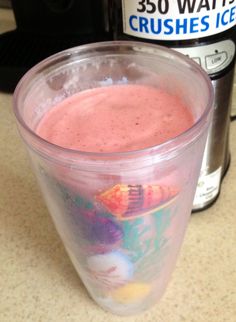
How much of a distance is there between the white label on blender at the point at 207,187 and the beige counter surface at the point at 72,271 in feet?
0.05

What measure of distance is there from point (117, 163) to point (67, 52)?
0.44 ft

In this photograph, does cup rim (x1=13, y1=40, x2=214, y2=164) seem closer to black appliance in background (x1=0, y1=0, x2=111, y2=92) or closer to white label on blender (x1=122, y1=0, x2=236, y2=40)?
white label on blender (x1=122, y1=0, x2=236, y2=40)

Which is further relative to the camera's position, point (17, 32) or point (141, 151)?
point (17, 32)

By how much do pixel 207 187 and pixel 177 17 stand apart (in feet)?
0.63

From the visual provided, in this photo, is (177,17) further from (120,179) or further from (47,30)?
(47,30)

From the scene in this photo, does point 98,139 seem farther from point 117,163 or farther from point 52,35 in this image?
point 52,35

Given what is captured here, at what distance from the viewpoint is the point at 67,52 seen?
389 millimetres

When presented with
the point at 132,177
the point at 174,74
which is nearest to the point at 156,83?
the point at 174,74

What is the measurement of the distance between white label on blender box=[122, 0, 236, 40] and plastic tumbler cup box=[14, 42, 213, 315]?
0.07ft

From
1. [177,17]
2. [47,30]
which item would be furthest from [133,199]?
[47,30]

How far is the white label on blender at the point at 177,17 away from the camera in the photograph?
1.25 feet

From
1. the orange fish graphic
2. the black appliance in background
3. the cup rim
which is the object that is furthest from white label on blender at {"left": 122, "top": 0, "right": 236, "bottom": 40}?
the black appliance in background

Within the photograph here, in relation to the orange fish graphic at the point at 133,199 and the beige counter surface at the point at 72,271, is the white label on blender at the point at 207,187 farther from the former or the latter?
the orange fish graphic at the point at 133,199

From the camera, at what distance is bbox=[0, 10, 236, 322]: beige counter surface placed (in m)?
0.43
